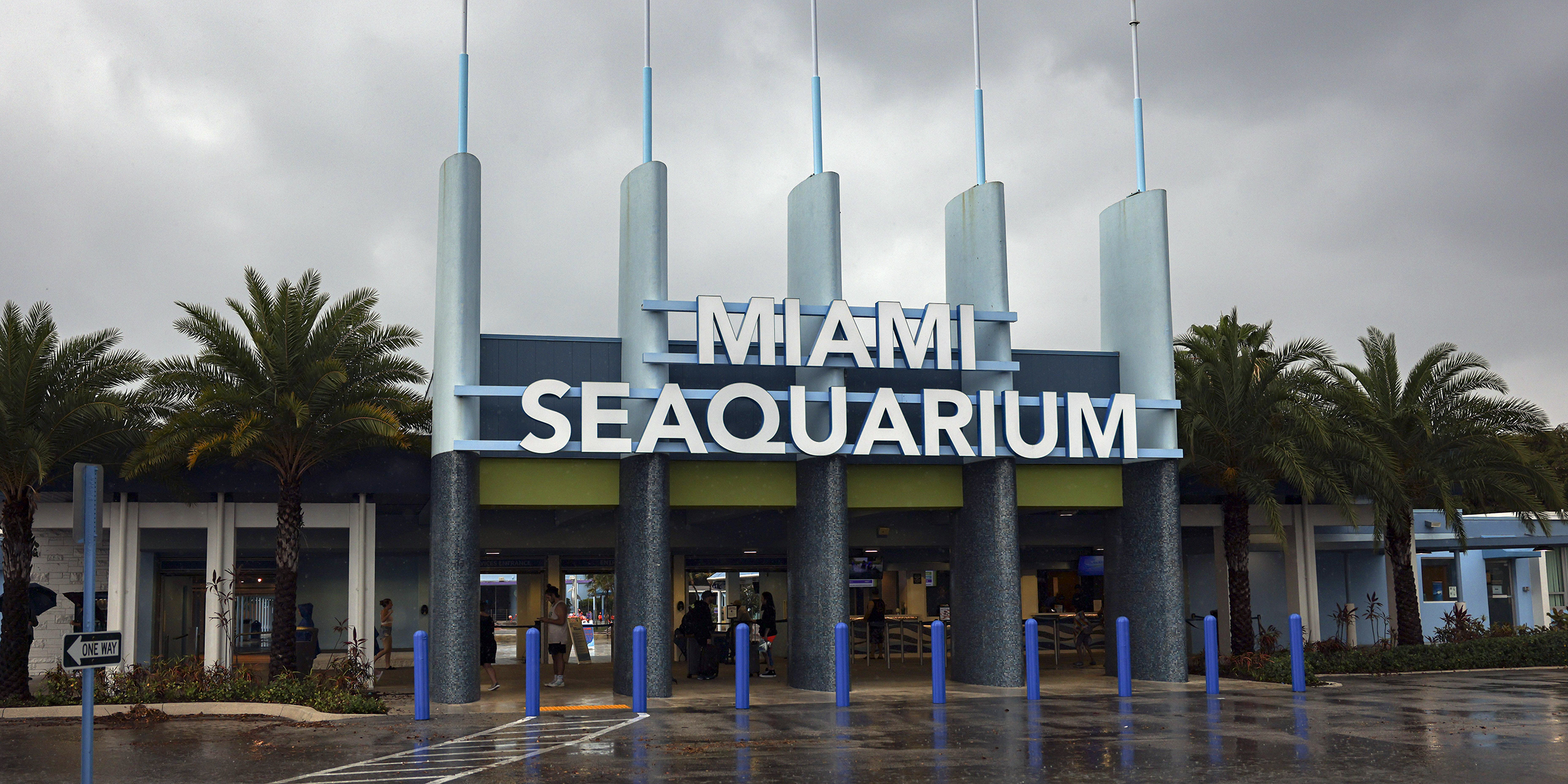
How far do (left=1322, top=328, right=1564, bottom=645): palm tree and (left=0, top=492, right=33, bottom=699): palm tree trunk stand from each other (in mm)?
24315

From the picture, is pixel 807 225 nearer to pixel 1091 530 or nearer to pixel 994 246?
pixel 994 246

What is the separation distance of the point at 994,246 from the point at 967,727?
30.3 ft

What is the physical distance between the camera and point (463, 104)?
2092 cm

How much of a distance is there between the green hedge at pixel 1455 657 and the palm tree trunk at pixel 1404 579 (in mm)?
714

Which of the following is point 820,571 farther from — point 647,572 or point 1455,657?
point 1455,657

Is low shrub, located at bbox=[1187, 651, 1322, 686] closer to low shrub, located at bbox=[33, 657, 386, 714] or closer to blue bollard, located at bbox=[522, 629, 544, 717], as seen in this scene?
blue bollard, located at bbox=[522, 629, 544, 717]

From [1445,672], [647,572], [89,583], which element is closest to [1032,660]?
[647,572]

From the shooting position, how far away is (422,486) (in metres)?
23.1

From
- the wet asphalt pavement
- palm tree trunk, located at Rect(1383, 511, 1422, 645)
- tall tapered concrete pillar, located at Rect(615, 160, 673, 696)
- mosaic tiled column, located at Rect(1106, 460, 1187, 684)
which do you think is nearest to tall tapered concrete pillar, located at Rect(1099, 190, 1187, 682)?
mosaic tiled column, located at Rect(1106, 460, 1187, 684)

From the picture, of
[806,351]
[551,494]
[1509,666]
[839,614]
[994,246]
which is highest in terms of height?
[994,246]

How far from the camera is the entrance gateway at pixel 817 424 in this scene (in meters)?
19.8

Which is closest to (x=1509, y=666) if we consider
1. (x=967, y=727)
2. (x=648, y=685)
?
(x=967, y=727)

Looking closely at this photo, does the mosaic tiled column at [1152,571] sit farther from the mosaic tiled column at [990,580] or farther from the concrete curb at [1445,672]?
the concrete curb at [1445,672]

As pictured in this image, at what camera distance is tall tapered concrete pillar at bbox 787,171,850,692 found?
67.3ft
